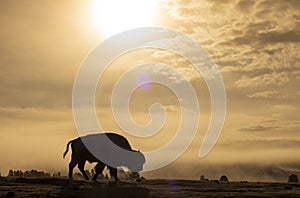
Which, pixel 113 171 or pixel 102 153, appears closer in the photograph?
pixel 113 171

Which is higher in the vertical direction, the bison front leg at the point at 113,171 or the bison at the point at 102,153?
the bison at the point at 102,153

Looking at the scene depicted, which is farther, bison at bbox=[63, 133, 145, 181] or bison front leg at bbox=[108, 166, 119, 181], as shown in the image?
bison at bbox=[63, 133, 145, 181]

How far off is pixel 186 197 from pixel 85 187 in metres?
6.41

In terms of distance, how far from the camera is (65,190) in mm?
31094

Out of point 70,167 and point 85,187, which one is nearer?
point 85,187

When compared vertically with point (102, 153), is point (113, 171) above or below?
below

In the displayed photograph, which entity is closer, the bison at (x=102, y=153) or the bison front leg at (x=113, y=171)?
the bison front leg at (x=113, y=171)

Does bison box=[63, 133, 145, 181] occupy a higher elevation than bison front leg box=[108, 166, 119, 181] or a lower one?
higher

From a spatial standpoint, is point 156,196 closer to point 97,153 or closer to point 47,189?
point 47,189

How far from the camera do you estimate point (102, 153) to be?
42.2 m

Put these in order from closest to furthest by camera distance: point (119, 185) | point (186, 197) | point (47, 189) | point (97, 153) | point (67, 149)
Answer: point (186, 197), point (47, 189), point (119, 185), point (97, 153), point (67, 149)

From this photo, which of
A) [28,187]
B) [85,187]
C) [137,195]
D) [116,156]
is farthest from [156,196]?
[116,156]

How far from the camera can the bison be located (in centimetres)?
4225

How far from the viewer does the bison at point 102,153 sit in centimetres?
4225
